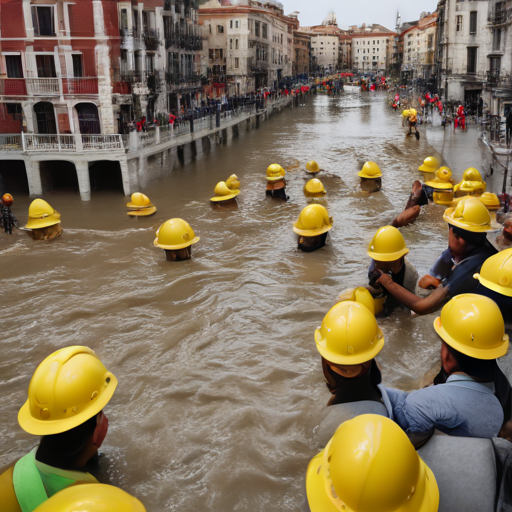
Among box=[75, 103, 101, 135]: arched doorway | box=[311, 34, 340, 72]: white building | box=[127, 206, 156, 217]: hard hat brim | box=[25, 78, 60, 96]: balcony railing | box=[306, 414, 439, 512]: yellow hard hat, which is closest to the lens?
box=[306, 414, 439, 512]: yellow hard hat

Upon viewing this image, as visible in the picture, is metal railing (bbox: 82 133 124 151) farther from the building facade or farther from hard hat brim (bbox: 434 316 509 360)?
the building facade

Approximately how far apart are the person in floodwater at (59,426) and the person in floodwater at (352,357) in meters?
1.57

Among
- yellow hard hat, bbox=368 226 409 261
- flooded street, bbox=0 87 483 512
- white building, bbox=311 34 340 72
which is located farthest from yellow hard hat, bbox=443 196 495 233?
white building, bbox=311 34 340 72

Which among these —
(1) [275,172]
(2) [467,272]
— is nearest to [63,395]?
(2) [467,272]

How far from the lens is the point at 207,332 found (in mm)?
7832

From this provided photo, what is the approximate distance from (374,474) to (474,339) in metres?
1.59

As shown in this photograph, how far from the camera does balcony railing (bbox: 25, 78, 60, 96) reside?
22.2 metres

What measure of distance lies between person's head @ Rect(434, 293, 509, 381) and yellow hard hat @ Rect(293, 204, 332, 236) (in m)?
5.28

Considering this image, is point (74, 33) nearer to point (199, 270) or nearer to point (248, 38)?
point (199, 270)

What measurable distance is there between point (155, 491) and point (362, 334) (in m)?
2.24

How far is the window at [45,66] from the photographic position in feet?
72.9

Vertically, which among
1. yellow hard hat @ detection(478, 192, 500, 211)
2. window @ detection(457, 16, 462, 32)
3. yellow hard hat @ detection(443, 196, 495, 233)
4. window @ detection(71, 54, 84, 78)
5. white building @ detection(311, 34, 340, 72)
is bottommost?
yellow hard hat @ detection(478, 192, 500, 211)

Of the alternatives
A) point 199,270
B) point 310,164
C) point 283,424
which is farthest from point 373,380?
point 310,164

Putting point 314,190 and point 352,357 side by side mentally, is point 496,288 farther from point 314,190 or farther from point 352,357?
point 314,190
